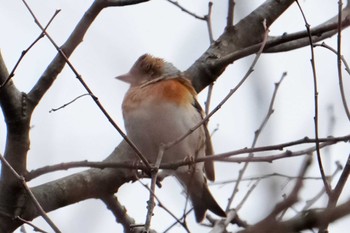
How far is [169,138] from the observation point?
18.1 feet

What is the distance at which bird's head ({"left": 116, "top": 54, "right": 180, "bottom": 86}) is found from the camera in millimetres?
6711

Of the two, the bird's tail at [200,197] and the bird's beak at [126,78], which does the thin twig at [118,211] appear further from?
the bird's beak at [126,78]

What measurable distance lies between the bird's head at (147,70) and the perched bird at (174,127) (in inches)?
22.0

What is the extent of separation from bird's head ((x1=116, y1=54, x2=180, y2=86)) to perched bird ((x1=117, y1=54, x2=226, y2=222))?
22.0 inches

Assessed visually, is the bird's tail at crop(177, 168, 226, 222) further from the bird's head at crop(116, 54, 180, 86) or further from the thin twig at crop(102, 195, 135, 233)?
the bird's head at crop(116, 54, 180, 86)

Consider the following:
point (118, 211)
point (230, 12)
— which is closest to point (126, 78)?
point (230, 12)

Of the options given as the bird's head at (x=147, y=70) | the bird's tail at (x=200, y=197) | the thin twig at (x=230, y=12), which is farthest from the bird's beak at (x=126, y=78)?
the bird's tail at (x=200, y=197)

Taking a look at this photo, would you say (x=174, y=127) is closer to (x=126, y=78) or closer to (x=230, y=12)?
(x=230, y=12)

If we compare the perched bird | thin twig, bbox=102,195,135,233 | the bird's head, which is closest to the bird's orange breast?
the perched bird

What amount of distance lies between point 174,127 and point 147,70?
1523mm


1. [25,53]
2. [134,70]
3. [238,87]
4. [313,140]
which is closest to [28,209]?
[25,53]

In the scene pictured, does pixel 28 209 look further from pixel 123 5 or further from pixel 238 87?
pixel 238 87

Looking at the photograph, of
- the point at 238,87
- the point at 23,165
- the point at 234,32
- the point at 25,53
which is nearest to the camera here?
the point at 238,87

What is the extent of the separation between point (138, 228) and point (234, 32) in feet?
7.72
